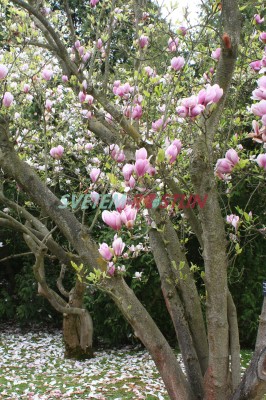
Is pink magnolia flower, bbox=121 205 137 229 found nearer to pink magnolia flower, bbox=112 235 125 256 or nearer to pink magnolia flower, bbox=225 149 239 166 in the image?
pink magnolia flower, bbox=112 235 125 256

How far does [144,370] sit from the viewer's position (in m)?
4.80

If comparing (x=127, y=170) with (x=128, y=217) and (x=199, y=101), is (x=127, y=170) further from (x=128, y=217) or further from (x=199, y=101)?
(x=199, y=101)

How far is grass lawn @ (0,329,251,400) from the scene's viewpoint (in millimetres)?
4074

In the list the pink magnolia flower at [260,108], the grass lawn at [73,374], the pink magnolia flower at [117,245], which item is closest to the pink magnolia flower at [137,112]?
the pink magnolia flower at [117,245]

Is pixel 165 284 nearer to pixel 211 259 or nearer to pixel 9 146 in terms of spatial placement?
pixel 211 259

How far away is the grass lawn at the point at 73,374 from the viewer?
4.07 meters

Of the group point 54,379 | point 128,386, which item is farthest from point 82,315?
point 128,386

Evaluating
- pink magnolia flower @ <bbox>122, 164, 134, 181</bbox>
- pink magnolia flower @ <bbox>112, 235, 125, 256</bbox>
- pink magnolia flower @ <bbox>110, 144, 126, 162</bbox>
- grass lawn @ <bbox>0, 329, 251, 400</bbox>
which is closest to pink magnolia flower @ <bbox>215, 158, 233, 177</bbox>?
pink magnolia flower @ <bbox>122, 164, 134, 181</bbox>

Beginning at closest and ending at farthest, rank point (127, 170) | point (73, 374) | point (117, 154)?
point (127, 170)
point (117, 154)
point (73, 374)

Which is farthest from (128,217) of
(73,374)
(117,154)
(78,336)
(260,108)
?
(78,336)

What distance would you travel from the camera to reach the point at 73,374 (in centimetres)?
467

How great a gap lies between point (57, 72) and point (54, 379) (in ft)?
12.1

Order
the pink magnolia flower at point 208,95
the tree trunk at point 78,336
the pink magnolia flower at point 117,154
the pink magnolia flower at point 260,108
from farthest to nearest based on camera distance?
the tree trunk at point 78,336 < the pink magnolia flower at point 117,154 < the pink magnolia flower at point 208,95 < the pink magnolia flower at point 260,108

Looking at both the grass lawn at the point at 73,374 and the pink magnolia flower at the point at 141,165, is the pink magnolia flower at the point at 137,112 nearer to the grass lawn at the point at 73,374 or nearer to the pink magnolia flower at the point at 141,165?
the pink magnolia flower at the point at 141,165
